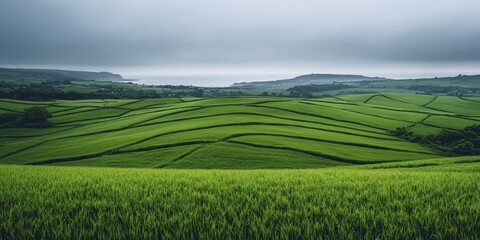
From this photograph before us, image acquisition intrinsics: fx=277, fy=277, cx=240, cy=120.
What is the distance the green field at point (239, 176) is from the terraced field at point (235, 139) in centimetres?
25

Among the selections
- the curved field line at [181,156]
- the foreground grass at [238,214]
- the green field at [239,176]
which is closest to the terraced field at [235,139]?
the curved field line at [181,156]

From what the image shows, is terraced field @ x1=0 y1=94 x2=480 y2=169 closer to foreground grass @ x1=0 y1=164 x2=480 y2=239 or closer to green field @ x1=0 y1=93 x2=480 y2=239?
green field @ x1=0 y1=93 x2=480 y2=239

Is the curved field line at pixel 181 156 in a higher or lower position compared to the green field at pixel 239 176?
lower

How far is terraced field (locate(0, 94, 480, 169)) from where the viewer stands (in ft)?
110

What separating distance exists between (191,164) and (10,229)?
27.3 meters

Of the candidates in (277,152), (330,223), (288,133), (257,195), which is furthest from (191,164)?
(330,223)

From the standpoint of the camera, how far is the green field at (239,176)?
14.7ft

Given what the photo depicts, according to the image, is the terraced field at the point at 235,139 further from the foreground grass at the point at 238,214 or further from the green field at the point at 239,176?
the foreground grass at the point at 238,214

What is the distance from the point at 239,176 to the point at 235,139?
29265mm

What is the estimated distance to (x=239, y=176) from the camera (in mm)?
10031

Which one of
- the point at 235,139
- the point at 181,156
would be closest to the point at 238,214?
the point at 181,156

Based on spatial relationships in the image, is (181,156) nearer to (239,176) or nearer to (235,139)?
(235,139)

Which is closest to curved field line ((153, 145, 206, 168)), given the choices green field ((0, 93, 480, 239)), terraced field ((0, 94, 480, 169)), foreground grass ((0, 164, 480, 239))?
terraced field ((0, 94, 480, 169))

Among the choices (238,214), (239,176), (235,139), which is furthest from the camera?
(235,139)
